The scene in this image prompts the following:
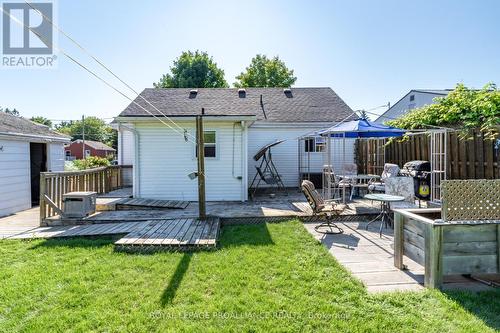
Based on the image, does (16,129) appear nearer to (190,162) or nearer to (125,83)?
(190,162)

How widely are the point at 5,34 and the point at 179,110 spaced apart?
5199 mm

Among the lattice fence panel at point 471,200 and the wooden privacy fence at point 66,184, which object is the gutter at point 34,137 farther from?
the lattice fence panel at point 471,200

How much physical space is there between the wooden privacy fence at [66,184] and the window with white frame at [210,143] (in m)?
3.66

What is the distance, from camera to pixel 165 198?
29.4 ft

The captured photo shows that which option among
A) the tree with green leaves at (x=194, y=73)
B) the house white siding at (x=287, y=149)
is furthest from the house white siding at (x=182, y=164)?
the tree with green leaves at (x=194, y=73)

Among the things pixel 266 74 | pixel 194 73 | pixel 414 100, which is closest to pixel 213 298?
pixel 414 100

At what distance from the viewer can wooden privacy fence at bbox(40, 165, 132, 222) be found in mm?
6469

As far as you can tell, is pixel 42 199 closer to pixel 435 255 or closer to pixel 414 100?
pixel 435 255

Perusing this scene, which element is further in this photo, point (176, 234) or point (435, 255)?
point (176, 234)

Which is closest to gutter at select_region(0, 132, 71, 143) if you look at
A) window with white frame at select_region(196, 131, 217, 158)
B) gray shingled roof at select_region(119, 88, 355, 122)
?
gray shingled roof at select_region(119, 88, 355, 122)

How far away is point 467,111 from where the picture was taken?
6.33 meters

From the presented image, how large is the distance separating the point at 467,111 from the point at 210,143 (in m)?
6.52

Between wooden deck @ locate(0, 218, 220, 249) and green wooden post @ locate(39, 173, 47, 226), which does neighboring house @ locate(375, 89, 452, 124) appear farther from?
green wooden post @ locate(39, 173, 47, 226)

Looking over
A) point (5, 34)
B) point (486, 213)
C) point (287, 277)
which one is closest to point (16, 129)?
point (5, 34)
